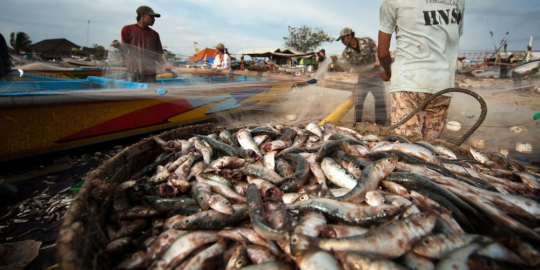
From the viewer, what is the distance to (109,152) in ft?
19.8

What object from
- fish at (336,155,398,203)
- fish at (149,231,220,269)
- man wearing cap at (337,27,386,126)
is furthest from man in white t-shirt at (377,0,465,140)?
fish at (149,231,220,269)

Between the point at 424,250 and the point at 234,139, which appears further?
the point at 234,139

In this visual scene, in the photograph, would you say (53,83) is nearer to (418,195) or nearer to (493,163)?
(418,195)

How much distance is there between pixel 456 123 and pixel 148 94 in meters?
7.75

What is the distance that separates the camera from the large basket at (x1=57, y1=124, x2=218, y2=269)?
1380mm

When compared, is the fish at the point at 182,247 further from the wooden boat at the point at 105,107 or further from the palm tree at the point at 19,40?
the palm tree at the point at 19,40

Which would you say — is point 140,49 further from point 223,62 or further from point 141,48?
point 223,62

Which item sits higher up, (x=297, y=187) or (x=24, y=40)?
(x=24, y=40)

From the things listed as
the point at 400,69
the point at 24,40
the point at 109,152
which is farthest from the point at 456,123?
the point at 24,40

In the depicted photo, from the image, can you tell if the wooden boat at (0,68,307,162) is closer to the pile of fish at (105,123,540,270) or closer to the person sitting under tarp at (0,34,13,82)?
the person sitting under tarp at (0,34,13,82)

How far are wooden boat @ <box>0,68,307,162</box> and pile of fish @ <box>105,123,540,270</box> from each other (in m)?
3.16

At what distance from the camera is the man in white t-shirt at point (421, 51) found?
349 centimetres

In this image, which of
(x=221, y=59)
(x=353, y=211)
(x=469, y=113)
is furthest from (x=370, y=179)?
(x=221, y=59)

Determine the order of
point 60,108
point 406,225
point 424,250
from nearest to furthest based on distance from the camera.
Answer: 1. point 424,250
2. point 406,225
3. point 60,108
